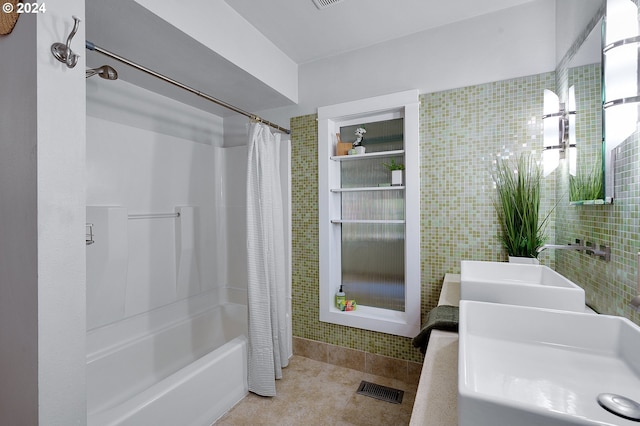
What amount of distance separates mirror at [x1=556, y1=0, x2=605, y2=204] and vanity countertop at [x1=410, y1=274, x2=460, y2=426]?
809mm

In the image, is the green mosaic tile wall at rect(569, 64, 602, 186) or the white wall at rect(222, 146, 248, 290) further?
the white wall at rect(222, 146, 248, 290)

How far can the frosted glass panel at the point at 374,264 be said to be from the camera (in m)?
2.28

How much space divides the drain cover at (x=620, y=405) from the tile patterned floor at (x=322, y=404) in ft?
4.56

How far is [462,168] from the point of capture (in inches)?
76.4

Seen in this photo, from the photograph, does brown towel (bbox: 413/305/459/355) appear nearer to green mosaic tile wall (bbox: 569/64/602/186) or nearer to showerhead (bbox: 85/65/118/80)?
green mosaic tile wall (bbox: 569/64/602/186)

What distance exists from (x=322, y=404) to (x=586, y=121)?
2.12m

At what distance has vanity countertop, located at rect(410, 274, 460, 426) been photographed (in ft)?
2.33

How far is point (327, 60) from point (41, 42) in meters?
1.85

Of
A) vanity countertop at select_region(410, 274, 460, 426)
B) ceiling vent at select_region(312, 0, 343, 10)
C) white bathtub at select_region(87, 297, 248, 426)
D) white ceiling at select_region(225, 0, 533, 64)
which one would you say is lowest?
white bathtub at select_region(87, 297, 248, 426)

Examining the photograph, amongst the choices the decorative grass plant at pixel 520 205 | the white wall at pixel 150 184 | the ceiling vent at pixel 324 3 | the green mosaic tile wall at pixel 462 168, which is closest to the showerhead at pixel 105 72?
the white wall at pixel 150 184

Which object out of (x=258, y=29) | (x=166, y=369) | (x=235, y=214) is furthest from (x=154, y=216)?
(x=258, y=29)

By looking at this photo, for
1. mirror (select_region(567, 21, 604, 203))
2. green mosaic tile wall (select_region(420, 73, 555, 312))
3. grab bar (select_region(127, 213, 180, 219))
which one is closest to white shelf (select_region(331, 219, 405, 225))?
green mosaic tile wall (select_region(420, 73, 555, 312))

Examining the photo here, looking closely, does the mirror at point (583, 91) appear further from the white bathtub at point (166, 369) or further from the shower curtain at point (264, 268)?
the white bathtub at point (166, 369)

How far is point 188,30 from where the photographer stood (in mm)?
1526
